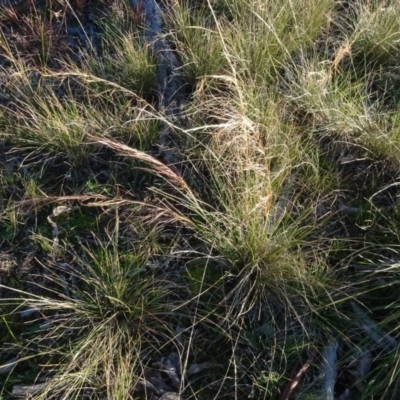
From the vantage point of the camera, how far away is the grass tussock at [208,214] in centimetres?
222

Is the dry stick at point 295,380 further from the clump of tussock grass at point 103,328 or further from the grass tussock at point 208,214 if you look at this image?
the clump of tussock grass at point 103,328

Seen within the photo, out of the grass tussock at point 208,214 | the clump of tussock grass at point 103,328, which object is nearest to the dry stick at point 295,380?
the grass tussock at point 208,214

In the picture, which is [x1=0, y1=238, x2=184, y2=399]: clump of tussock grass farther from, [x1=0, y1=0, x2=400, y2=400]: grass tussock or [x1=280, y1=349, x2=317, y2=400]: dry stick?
[x1=280, y1=349, x2=317, y2=400]: dry stick

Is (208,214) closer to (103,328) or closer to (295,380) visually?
(103,328)

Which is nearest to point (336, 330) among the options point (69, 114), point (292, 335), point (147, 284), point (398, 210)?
point (292, 335)

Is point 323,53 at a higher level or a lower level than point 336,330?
higher

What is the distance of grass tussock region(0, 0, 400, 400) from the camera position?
2.22m

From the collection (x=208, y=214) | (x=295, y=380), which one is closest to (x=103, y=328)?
(x=208, y=214)

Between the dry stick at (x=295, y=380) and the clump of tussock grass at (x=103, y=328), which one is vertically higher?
the dry stick at (x=295, y=380)

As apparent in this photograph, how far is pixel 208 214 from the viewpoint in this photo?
2391 mm

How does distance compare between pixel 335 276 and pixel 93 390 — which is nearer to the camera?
pixel 93 390

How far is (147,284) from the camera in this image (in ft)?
7.76

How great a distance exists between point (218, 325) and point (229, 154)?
788 mm

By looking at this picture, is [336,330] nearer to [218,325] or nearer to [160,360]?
[218,325]
